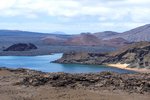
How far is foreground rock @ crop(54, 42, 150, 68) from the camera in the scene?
78438mm

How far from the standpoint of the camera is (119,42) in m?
180

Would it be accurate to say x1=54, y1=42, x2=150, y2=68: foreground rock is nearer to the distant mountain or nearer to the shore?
the shore

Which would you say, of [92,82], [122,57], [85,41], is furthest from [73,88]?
[85,41]

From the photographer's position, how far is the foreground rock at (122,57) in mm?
78438

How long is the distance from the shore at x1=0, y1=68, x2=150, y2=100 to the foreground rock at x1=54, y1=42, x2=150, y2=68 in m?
51.6

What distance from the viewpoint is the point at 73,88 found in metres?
22.2

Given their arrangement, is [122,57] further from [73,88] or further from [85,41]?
[85,41]

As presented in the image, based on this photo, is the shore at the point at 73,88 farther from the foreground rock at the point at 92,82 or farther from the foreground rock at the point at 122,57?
the foreground rock at the point at 122,57

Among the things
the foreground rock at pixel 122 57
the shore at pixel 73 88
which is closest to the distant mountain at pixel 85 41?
the foreground rock at pixel 122 57

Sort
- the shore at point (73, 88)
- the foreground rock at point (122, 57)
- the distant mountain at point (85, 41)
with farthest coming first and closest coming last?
the distant mountain at point (85, 41), the foreground rock at point (122, 57), the shore at point (73, 88)

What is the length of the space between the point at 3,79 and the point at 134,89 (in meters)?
8.17

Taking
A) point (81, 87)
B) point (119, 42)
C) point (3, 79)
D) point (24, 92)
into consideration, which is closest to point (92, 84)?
point (81, 87)

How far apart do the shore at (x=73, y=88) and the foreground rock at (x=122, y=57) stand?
51.6 metres

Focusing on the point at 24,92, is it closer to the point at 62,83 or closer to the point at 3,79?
the point at 62,83
